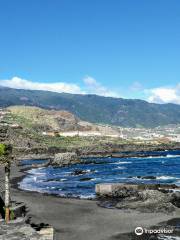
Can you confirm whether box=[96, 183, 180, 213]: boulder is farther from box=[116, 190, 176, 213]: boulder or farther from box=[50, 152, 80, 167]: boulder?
box=[50, 152, 80, 167]: boulder

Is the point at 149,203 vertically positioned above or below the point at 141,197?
below

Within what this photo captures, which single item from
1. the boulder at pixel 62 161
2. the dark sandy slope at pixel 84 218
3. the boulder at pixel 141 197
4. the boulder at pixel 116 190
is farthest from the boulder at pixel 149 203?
the boulder at pixel 62 161

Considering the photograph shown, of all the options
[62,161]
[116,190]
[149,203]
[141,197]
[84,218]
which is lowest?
[84,218]

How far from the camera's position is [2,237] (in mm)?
27656

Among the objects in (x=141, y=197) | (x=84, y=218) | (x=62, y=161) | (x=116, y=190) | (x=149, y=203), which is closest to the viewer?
(x=84, y=218)

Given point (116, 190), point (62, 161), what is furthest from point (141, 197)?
point (62, 161)

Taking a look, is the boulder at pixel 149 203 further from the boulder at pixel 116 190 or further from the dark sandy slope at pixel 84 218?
the boulder at pixel 116 190

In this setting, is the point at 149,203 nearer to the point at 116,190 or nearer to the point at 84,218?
the point at 84,218

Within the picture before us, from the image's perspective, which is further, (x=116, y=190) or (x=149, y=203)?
(x=116, y=190)

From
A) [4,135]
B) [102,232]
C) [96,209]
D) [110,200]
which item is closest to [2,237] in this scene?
[102,232]

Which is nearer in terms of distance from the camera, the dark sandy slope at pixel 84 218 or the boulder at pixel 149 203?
the dark sandy slope at pixel 84 218

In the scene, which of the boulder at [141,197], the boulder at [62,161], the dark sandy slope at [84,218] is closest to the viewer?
the dark sandy slope at [84,218]

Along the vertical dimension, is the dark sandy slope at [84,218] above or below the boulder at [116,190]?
below

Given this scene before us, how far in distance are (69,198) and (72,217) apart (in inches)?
589
